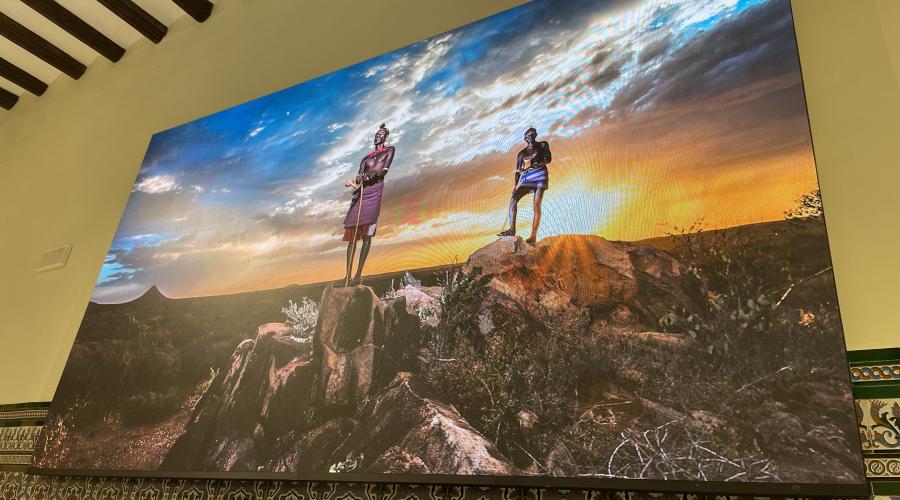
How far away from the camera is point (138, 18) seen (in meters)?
4.49

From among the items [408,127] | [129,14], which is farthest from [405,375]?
[129,14]

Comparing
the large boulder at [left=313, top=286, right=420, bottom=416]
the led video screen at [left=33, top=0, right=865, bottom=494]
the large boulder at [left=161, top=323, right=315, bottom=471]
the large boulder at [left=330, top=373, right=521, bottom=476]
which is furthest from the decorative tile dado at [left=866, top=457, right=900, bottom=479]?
the large boulder at [left=161, top=323, right=315, bottom=471]

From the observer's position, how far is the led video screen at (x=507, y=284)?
1759mm

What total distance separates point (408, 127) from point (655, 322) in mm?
1398

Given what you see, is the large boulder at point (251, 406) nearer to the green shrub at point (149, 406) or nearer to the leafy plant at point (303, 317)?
the leafy plant at point (303, 317)

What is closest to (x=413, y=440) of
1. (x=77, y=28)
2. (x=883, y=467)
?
(x=883, y=467)

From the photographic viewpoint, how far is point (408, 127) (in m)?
2.81

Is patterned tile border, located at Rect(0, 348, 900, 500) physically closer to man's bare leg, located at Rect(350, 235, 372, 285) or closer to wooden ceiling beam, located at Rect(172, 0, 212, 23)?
man's bare leg, located at Rect(350, 235, 372, 285)

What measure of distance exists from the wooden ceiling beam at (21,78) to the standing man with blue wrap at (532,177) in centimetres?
462

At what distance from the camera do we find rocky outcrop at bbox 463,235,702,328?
193 cm

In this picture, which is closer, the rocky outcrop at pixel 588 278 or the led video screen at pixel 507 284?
the led video screen at pixel 507 284

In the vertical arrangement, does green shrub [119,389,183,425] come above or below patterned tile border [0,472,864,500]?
above

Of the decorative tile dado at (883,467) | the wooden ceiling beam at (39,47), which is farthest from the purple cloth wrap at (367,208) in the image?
the wooden ceiling beam at (39,47)

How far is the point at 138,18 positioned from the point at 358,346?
3360 millimetres
